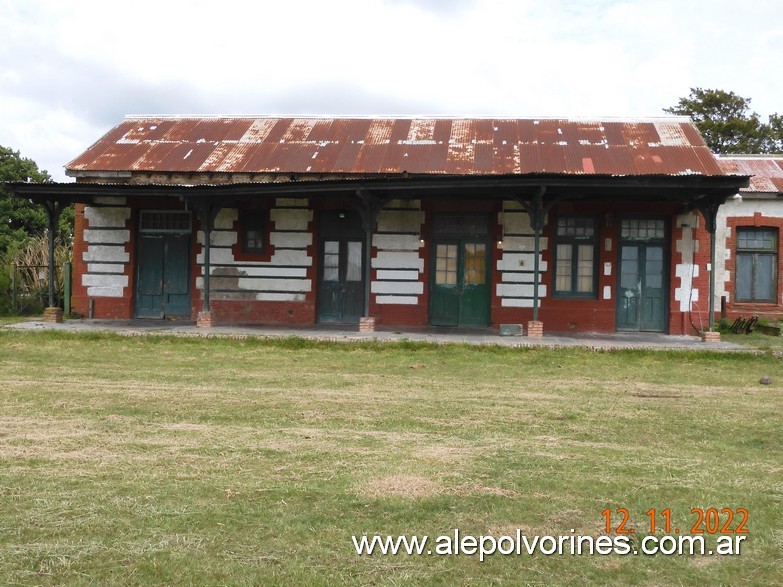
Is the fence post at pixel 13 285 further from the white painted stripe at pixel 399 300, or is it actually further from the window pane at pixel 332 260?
the white painted stripe at pixel 399 300

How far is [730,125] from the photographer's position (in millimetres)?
31578

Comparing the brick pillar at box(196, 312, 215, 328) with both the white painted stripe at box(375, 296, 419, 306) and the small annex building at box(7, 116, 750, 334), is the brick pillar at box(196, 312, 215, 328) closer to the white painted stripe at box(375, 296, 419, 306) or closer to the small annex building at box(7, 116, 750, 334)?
the small annex building at box(7, 116, 750, 334)

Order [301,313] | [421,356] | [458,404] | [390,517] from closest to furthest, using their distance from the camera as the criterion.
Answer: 1. [390,517]
2. [458,404]
3. [421,356]
4. [301,313]

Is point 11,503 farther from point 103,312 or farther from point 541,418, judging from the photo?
point 103,312

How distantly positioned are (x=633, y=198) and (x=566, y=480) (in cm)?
1150

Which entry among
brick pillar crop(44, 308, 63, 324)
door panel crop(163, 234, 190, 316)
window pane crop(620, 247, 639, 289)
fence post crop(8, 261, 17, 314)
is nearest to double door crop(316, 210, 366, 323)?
door panel crop(163, 234, 190, 316)

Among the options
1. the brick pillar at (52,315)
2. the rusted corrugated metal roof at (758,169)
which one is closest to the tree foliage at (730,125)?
the rusted corrugated metal roof at (758,169)

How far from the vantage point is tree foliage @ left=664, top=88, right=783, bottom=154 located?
3165cm

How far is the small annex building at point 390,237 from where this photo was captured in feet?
48.8

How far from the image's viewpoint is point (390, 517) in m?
3.63

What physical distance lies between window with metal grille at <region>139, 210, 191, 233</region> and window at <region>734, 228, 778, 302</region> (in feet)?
43.4

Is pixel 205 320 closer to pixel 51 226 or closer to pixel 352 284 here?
pixel 352 284

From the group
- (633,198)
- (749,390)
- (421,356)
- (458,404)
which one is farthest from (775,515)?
(633,198)

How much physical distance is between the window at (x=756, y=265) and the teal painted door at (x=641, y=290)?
3.39 meters
